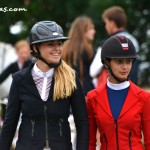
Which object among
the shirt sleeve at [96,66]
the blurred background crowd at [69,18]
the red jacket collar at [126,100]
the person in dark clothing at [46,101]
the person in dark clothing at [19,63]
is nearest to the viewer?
the person in dark clothing at [46,101]

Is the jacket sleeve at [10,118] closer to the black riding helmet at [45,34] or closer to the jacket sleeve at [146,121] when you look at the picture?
the black riding helmet at [45,34]

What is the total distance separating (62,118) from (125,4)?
17.4 meters

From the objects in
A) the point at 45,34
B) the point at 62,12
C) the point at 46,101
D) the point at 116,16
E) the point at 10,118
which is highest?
the point at 62,12

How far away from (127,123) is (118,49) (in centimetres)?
71

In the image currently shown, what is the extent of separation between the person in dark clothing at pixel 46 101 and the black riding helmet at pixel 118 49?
1.33 feet

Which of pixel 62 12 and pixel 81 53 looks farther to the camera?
pixel 62 12

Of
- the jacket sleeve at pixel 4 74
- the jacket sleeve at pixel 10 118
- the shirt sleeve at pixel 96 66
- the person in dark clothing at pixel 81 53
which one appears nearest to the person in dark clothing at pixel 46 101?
the jacket sleeve at pixel 10 118

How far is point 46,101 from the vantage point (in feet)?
18.2

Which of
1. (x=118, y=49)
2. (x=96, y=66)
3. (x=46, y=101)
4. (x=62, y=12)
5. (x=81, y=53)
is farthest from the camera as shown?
(x=62, y=12)

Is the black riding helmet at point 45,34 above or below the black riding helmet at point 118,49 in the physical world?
above

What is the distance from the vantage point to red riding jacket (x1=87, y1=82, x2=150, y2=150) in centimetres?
557

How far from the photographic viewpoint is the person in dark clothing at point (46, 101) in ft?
18.1

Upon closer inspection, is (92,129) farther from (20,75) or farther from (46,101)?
(20,75)

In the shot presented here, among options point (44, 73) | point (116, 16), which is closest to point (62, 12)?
point (116, 16)
